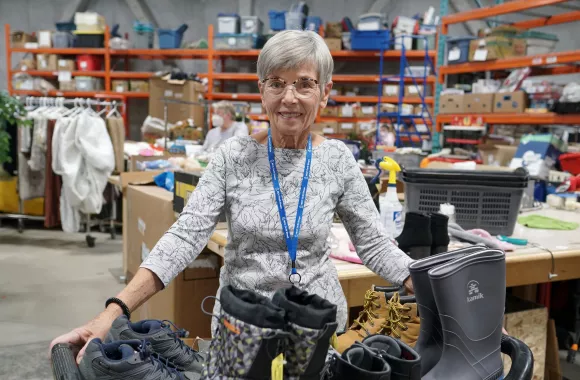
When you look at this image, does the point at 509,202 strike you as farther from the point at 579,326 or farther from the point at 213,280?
the point at 213,280

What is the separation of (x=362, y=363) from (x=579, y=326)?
8.30 ft

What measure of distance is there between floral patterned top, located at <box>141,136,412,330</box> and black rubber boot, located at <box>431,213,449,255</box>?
0.46m

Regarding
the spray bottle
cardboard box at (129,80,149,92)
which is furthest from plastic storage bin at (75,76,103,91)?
the spray bottle

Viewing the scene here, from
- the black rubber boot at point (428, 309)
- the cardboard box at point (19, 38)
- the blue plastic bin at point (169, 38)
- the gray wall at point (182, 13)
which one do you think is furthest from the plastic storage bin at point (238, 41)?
the black rubber boot at point (428, 309)

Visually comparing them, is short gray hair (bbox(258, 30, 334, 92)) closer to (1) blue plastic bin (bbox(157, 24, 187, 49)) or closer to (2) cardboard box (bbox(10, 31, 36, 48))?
(1) blue plastic bin (bbox(157, 24, 187, 49))

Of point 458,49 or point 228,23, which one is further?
point 228,23

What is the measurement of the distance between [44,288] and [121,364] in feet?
12.3

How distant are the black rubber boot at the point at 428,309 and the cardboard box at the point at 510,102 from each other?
4.94 metres

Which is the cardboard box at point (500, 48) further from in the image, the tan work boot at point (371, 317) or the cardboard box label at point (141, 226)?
the tan work boot at point (371, 317)

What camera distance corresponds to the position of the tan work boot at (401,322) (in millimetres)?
1404

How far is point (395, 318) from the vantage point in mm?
1425

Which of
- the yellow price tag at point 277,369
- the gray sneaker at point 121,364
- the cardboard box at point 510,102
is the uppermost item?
the cardboard box at point 510,102

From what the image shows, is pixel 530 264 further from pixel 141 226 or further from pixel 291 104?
pixel 141 226

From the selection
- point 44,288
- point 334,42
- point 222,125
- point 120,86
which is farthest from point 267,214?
point 120,86
